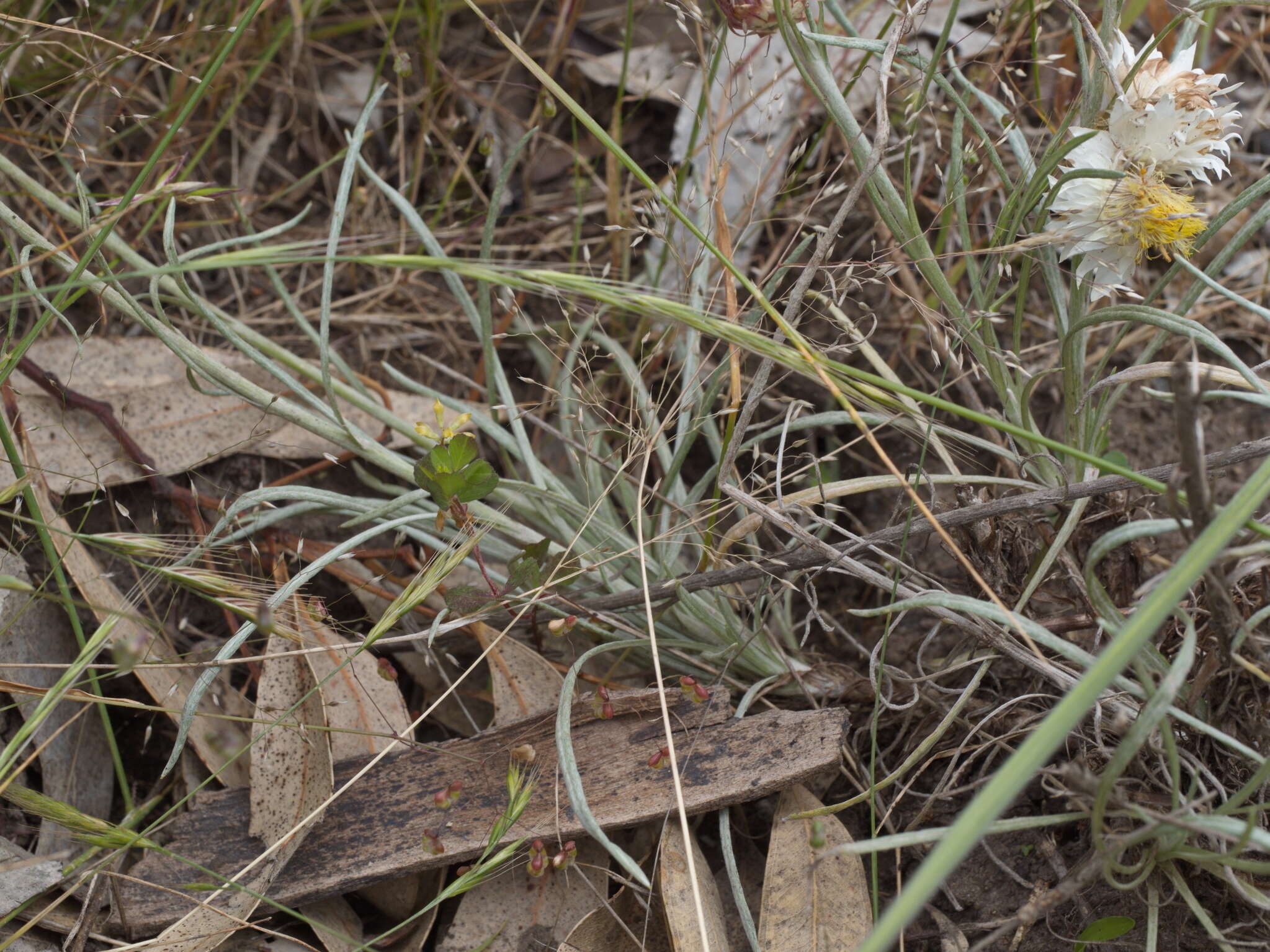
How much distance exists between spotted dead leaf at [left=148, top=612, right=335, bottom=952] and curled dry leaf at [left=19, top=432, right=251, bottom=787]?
0.06m

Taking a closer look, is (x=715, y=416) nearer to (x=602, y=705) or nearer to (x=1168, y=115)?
(x=602, y=705)

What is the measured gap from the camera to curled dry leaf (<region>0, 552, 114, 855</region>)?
1.25m

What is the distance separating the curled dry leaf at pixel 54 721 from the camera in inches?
49.1

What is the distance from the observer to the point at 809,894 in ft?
3.63

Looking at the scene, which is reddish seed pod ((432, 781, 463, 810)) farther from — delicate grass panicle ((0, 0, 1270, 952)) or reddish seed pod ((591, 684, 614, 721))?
reddish seed pod ((591, 684, 614, 721))

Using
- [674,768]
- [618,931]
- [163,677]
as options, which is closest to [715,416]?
[674,768]

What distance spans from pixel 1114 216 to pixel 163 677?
1387 mm

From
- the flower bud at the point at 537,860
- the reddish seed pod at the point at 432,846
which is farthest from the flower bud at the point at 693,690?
the reddish seed pod at the point at 432,846

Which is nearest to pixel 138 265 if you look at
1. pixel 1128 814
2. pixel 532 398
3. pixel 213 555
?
pixel 213 555

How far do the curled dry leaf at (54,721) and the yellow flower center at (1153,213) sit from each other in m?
1.44

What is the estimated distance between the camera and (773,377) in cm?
159

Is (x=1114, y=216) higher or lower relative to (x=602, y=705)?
higher

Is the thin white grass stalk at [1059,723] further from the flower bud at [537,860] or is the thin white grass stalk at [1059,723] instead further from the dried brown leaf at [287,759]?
the dried brown leaf at [287,759]

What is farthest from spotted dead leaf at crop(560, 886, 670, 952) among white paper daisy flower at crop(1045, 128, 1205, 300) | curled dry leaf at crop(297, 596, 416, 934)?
white paper daisy flower at crop(1045, 128, 1205, 300)
